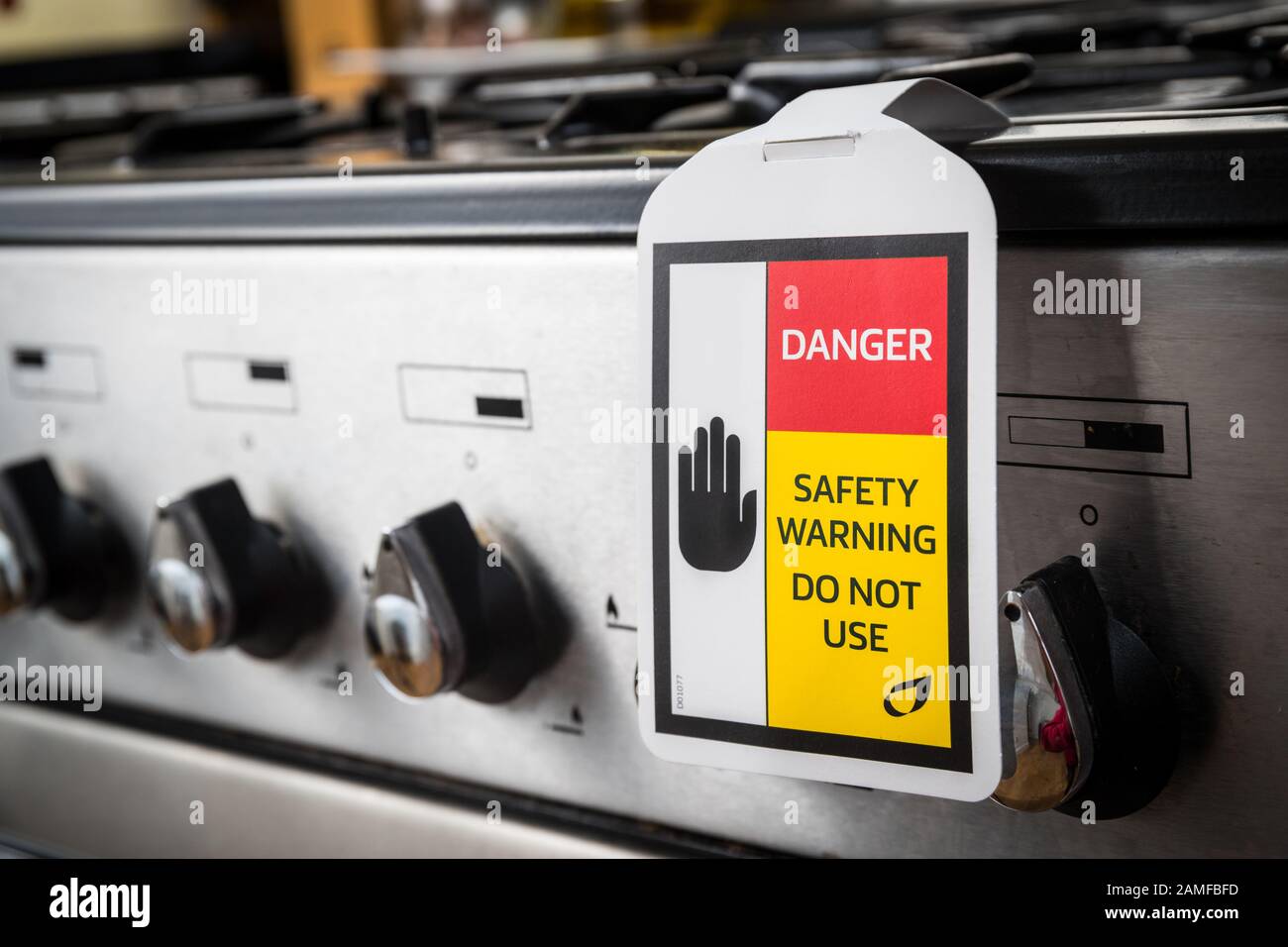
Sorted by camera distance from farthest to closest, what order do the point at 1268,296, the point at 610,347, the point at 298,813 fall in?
the point at 298,813 < the point at 610,347 < the point at 1268,296

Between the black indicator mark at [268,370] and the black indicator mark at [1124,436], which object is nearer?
the black indicator mark at [1124,436]

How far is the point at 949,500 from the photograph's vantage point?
0.32 metres

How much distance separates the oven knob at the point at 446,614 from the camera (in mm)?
A: 417

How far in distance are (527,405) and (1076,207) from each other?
191 mm

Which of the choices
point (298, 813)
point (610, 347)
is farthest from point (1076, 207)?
point (298, 813)

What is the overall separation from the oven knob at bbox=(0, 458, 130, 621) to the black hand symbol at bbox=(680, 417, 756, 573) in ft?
→ 1.04

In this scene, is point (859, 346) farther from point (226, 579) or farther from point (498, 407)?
point (226, 579)

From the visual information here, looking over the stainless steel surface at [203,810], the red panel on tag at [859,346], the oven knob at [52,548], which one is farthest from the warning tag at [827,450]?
the oven knob at [52,548]

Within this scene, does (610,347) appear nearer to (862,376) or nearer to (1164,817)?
(862,376)

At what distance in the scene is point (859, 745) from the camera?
34 centimetres

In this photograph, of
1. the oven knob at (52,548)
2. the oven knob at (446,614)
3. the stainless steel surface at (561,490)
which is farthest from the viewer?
the oven knob at (52,548)

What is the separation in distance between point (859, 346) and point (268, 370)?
26cm

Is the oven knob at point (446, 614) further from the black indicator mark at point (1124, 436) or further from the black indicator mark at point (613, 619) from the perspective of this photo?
the black indicator mark at point (1124, 436)

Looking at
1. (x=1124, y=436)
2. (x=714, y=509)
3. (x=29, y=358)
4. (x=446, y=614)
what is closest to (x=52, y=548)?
(x=29, y=358)
